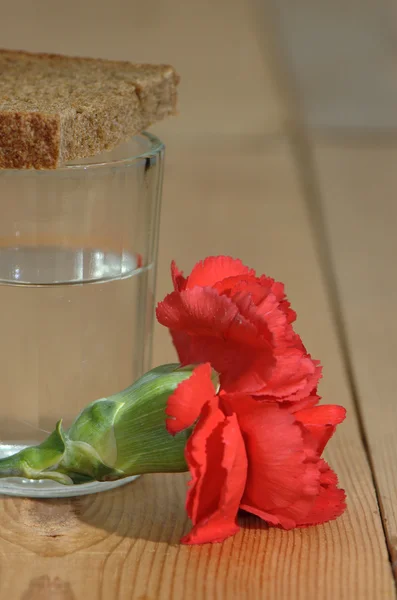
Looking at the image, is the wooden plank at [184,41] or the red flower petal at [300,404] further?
the wooden plank at [184,41]

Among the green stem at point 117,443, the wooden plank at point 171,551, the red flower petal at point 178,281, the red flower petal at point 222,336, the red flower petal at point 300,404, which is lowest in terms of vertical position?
the wooden plank at point 171,551

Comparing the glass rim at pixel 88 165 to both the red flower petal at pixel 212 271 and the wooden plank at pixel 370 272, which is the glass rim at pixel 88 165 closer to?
the red flower petal at pixel 212 271

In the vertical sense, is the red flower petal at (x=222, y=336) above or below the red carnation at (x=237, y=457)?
above

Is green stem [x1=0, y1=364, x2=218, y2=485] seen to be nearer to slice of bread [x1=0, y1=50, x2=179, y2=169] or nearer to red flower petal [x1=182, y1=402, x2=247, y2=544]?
red flower petal [x1=182, y1=402, x2=247, y2=544]

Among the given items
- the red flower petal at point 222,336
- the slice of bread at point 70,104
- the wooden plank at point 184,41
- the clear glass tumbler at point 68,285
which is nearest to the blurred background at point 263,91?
the wooden plank at point 184,41

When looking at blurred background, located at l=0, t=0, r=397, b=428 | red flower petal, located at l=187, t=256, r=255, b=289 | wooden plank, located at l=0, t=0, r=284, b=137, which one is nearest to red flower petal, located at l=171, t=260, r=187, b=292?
red flower petal, located at l=187, t=256, r=255, b=289

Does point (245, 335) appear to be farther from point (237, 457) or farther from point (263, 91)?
point (263, 91)

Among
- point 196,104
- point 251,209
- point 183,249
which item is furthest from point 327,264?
point 196,104
